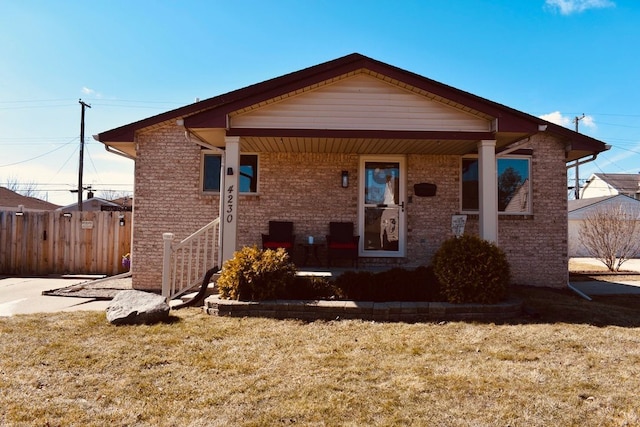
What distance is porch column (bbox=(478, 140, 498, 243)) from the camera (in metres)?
6.40

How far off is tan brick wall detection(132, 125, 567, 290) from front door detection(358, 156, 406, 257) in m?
0.16

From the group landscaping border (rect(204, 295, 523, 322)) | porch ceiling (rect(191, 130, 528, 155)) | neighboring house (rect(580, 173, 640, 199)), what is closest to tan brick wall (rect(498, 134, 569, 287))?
porch ceiling (rect(191, 130, 528, 155))

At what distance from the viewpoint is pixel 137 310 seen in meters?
5.00

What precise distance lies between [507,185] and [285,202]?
4717 millimetres

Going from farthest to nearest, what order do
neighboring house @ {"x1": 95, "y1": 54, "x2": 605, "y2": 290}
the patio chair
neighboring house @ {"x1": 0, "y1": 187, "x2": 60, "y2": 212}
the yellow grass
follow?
neighboring house @ {"x1": 0, "y1": 187, "x2": 60, "y2": 212} < neighboring house @ {"x1": 95, "y1": 54, "x2": 605, "y2": 290} < the patio chair < the yellow grass

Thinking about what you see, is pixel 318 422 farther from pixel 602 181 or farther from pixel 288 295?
pixel 602 181

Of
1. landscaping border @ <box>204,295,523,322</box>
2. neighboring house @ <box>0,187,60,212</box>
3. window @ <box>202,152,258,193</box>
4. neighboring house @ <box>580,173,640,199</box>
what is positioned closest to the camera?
landscaping border @ <box>204,295,523,322</box>

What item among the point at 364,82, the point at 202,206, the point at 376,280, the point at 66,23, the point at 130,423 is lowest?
the point at 130,423

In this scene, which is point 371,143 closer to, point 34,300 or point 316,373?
point 316,373

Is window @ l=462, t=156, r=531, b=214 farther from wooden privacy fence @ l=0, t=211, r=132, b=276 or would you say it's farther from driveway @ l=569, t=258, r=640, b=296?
wooden privacy fence @ l=0, t=211, r=132, b=276

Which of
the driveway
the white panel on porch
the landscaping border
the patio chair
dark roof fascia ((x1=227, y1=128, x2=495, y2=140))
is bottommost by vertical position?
the driveway

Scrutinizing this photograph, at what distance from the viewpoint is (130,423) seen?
8.58ft

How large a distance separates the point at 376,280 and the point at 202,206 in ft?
13.7

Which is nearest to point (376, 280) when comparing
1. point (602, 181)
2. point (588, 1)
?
point (588, 1)
